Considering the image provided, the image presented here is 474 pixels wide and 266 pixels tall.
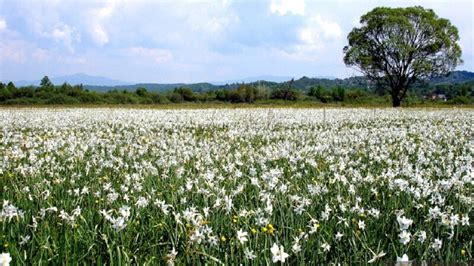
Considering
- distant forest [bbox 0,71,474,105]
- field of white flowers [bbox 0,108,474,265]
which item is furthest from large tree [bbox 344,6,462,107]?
field of white flowers [bbox 0,108,474,265]

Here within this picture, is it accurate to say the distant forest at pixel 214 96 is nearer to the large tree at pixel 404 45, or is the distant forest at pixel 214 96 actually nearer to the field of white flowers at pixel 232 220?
the large tree at pixel 404 45

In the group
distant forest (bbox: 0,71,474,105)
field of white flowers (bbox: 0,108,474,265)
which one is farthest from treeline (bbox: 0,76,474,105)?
field of white flowers (bbox: 0,108,474,265)

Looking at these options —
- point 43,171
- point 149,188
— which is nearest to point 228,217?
point 149,188

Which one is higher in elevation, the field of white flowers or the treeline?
the field of white flowers

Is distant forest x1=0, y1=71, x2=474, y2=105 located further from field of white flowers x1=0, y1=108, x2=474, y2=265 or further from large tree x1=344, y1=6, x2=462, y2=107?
field of white flowers x1=0, y1=108, x2=474, y2=265

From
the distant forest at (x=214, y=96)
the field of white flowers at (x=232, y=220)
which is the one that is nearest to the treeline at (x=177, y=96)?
the distant forest at (x=214, y=96)

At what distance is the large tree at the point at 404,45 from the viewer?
53.5 m

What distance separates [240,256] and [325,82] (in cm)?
16532

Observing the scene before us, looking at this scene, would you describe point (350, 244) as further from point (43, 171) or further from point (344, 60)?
point (344, 60)

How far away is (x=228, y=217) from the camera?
A: 459cm

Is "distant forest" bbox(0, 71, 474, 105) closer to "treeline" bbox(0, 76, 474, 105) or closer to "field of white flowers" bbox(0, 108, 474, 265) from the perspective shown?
"treeline" bbox(0, 76, 474, 105)

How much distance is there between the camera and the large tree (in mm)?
53531

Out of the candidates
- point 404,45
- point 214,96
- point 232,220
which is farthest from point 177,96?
point 232,220

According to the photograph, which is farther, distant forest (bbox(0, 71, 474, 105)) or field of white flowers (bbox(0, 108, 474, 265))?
distant forest (bbox(0, 71, 474, 105))
